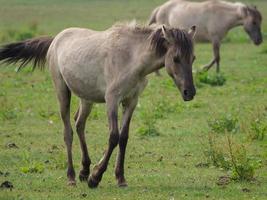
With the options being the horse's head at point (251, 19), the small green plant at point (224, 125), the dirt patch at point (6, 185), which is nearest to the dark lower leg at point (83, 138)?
the dirt patch at point (6, 185)

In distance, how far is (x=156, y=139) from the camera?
13.6 m

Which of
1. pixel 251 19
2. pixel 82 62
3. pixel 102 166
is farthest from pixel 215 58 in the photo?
pixel 102 166

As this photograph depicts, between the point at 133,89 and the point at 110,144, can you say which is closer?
the point at 110,144

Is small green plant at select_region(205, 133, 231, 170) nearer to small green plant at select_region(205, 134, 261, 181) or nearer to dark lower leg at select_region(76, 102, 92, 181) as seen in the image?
small green plant at select_region(205, 134, 261, 181)

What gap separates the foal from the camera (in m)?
9.79

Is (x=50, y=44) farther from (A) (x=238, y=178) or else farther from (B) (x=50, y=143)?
(A) (x=238, y=178)

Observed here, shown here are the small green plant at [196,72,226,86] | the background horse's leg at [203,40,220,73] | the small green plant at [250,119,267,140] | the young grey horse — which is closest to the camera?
the small green plant at [250,119,267,140]

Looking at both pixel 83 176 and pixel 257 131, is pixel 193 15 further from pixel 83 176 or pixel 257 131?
pixel 83 176

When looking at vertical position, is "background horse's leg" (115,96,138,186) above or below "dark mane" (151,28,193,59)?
below

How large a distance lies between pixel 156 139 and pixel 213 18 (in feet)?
36.3

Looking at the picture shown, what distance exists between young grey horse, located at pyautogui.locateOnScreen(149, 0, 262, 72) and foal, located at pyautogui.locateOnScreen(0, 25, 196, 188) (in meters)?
13.0

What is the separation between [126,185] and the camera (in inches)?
396

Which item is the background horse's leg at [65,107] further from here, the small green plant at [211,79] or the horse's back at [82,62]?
the small green plant at [211,79]

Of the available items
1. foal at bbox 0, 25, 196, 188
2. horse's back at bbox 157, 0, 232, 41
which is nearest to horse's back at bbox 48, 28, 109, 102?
foal at bbox 0, 25, 196, 188
